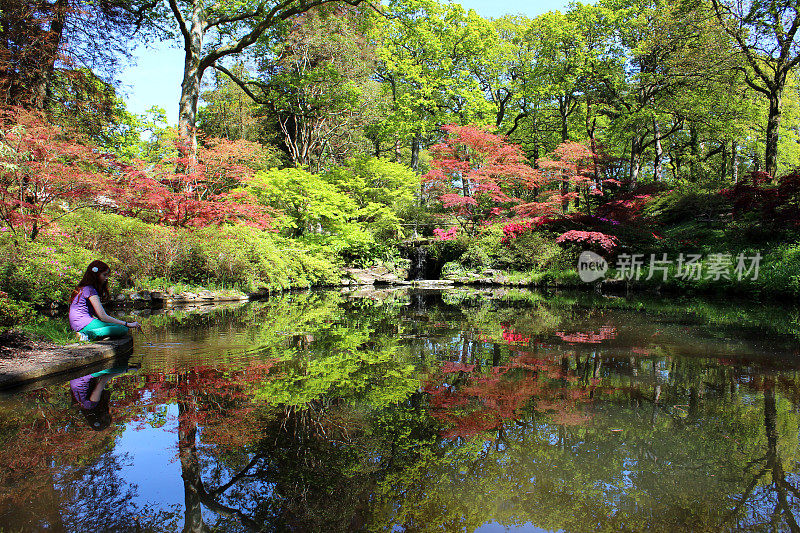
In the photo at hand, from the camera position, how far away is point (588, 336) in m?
5.97

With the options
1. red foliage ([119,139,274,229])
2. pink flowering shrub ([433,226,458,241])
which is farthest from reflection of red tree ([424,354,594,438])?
pink flowering shrub ([433,226,458,241])

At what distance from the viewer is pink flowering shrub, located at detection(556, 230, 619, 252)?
13219 mm

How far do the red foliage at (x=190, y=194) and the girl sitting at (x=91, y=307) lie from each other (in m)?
5.95

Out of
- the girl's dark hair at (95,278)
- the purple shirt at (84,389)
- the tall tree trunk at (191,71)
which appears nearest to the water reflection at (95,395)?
the purple shirt at (84,389)

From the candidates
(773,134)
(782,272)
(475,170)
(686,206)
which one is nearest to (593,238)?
(686,206)

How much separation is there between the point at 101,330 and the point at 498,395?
444cm

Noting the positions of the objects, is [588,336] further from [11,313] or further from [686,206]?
[686,206]

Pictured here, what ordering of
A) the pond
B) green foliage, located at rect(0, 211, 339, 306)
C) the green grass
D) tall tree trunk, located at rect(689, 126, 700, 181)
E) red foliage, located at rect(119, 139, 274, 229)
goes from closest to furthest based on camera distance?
the pond < the green grass < green foliage, located at rect(0, 211, 339, 306) < red foliage, located at rect(119, 139, 274, 229) < tall tree trunk, located at rect(689, 126, 700, 181)

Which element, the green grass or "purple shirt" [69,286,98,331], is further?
"purple shirt" [69,286,98,331]

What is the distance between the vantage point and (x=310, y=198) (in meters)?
14.6

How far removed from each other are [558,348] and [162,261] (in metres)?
9.46

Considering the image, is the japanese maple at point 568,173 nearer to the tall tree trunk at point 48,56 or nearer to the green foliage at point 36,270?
the green foliage at point 36,270

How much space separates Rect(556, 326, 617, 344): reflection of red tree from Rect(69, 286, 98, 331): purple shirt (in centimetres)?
573

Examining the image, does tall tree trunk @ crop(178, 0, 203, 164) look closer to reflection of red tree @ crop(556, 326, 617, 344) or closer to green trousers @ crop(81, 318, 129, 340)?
green trousers @ crop(81, 318, 129, 340)
